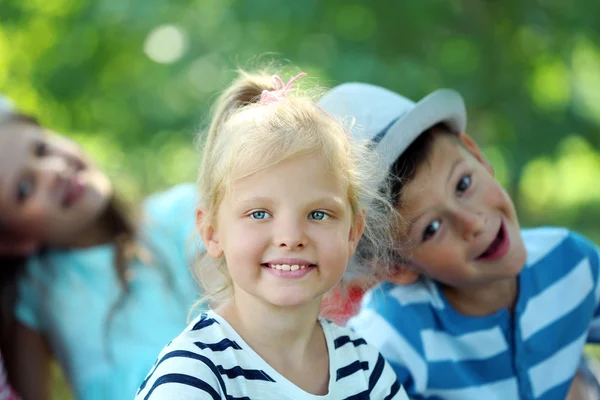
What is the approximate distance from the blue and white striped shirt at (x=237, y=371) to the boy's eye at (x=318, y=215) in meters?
0.21

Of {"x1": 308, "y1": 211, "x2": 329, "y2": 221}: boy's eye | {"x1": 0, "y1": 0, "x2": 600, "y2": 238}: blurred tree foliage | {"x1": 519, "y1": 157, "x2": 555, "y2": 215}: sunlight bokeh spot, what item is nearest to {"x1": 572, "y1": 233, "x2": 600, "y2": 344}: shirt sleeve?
{"x1": 308, "y1": 211, "x2": 329, "y2": 221}: boy's eye

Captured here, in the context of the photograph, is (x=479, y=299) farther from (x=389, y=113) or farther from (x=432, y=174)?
(x=389, y=113)

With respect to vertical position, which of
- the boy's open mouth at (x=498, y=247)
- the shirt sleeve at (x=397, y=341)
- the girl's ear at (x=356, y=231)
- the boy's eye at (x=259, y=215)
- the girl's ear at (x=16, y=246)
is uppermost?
the boy's eye at (x=259, y=215)

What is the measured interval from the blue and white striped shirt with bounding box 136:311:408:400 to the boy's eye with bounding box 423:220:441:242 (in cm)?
24

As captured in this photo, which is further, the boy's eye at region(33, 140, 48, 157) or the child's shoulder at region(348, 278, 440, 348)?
the boy's eye at region(33, 140, 48, 157)

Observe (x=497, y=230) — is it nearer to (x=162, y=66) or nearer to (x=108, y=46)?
(x=162, y=66)

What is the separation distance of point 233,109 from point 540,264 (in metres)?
0.76

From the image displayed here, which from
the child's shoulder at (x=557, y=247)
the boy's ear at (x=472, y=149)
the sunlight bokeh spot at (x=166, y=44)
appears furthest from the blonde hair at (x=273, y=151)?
the sunlight bokeh spot at (x=166, y=44)

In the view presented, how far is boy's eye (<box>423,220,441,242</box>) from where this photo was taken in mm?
1388

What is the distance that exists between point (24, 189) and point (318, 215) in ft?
4.16

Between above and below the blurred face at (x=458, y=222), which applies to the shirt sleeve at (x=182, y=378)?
below

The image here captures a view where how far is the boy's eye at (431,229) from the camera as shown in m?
1.39

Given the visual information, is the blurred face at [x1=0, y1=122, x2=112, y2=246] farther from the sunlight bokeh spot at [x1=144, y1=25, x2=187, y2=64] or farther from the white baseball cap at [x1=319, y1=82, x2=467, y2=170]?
the sunlight bokeh spot at [x1=144, y1=25, x2=187, y2=64]

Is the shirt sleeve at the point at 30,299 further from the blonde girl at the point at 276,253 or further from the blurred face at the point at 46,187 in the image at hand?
the blonde girl at the point at 276,253
